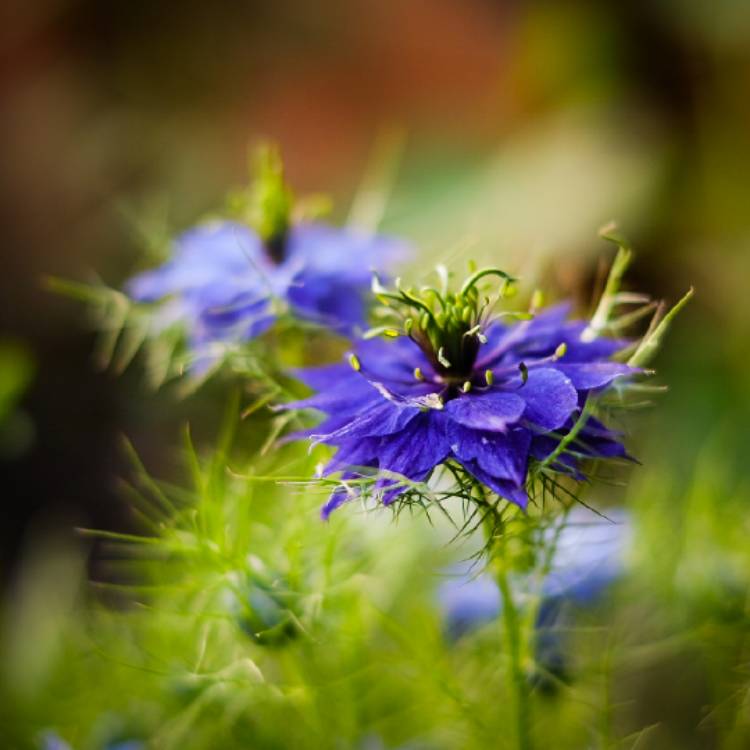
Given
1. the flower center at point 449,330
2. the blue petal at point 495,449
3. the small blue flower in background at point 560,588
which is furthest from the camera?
the small blue flower in background at point 560,588

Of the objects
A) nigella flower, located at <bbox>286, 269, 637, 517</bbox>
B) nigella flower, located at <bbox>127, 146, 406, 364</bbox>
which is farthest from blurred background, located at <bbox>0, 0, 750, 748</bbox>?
nigella flower, located at <bbox>286, 269, 637, 517</bbox>

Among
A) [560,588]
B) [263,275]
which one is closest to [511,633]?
[560,588]

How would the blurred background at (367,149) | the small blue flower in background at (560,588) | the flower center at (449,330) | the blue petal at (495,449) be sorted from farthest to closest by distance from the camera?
the blurred background at (367,149) < the small blue flower in background at (560,588) < the flower center at (449,330) < the blue petal at (495,449)

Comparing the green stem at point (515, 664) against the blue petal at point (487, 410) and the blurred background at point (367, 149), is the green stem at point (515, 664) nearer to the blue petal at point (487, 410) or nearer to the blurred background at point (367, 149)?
the blue petal at point (487, 410)

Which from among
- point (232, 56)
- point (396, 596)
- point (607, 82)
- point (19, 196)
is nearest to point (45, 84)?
point (19, 196)

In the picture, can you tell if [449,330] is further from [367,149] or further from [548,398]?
[367,149]

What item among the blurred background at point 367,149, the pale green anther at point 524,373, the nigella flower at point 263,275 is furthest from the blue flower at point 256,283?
the blurred background at point 367,149

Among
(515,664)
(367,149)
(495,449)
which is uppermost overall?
(367,149)
